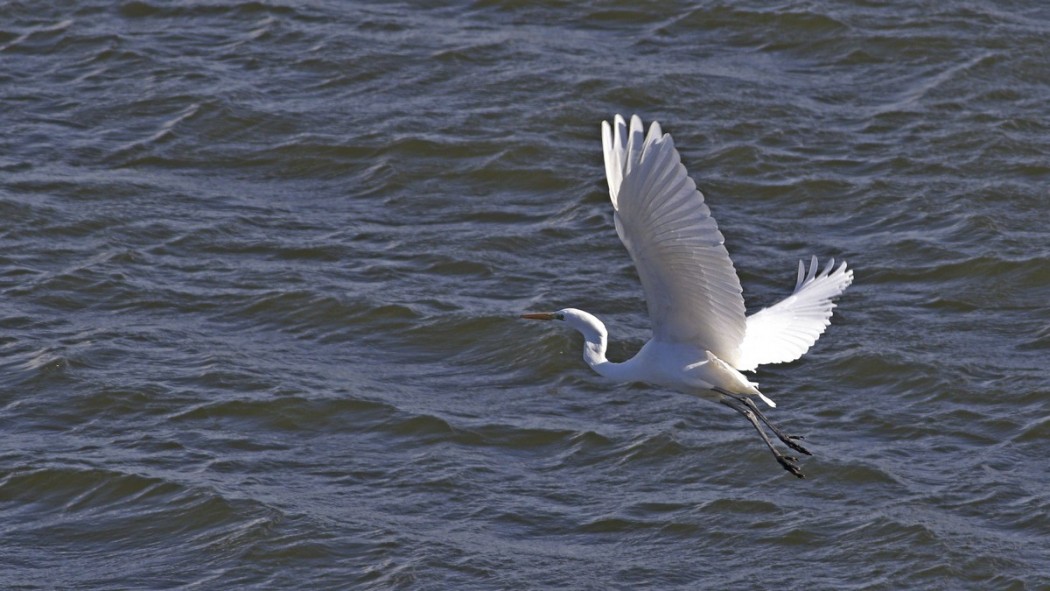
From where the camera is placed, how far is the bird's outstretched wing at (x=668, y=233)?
5.28 meters

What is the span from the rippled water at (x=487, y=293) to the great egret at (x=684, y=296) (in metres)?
0.90

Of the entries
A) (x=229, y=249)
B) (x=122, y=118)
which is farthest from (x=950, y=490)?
(x=122, y=118)

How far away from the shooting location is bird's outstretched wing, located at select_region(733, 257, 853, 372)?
21.9 feet

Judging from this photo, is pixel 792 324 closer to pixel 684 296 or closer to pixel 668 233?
pixel 684 296

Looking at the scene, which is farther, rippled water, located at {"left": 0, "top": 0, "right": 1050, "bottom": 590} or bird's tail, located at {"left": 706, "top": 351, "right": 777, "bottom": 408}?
rippled water, located at {"left": 0, "top": 0, "right": 1050, "bottom": 590}

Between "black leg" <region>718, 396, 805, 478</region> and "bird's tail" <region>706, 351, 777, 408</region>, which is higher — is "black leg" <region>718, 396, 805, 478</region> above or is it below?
below

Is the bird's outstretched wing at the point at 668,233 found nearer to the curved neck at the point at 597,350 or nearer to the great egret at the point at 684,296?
the great egret at the point at 684,296

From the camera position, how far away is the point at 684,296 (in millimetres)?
5922

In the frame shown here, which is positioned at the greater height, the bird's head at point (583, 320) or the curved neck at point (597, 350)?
the bird's head at point (583, 320)

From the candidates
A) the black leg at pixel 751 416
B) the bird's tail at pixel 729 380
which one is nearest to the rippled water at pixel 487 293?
the black leg at pixel 751 416

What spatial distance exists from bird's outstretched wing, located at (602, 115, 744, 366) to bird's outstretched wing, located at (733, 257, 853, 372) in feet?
1.77

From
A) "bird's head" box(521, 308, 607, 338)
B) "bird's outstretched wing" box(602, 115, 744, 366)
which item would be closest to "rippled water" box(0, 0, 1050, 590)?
"bird's head" box(521, 308, 607, 338)

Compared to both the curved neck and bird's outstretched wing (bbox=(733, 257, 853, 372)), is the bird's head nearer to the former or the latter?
the curved neck

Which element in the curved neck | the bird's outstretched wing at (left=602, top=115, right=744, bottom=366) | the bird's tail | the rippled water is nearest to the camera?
the bird's outstretched wing at (left=602, top=115, right=744, bottom=366)
